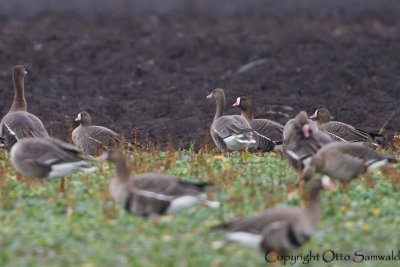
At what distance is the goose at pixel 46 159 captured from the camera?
13242mm

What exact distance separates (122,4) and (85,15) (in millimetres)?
7182

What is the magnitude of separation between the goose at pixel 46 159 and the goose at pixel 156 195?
4.49ft

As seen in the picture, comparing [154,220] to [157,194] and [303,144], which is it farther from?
[303,144]

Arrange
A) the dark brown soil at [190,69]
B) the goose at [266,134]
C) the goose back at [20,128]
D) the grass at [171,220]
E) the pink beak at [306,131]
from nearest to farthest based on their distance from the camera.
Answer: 1. the grass at [171,220]
2. the pink beak at [306,131]
3. the goose back at [20,128]
4. the goose at [266,134]
5. the dark brown soil at [190,69]

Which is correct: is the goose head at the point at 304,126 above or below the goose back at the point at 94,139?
above

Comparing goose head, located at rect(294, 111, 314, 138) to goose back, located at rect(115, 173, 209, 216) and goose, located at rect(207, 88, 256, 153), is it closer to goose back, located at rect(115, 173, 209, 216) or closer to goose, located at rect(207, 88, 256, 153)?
goose, located at rect(207, 88, 256, 153)

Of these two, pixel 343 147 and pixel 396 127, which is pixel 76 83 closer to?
pixel 396 127

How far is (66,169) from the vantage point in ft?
43.4

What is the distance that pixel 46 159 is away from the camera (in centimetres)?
1330

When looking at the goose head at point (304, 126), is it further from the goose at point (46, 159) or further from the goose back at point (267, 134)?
the goose back at point (267, 134)

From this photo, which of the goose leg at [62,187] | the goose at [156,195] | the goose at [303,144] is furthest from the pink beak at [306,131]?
the goose leg at [62,187]

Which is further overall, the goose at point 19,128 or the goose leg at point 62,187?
the goose at point 19,128

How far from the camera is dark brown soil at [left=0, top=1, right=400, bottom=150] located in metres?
22.7

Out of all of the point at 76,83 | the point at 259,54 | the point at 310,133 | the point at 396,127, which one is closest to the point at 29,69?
the point at 76,83
